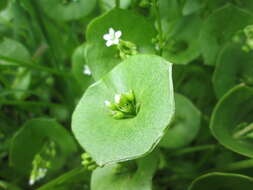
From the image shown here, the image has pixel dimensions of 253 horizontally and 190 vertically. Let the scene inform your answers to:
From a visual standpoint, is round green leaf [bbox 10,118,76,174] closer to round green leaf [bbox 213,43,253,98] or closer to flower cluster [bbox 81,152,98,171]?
flower cluster [bbox 81,152,98,171]

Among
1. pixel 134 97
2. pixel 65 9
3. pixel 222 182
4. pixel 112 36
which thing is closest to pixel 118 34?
pixel 112 36

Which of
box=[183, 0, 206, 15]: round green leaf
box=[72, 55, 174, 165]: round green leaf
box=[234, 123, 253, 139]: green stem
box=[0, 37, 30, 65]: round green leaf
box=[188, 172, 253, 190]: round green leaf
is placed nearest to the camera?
box=[72, 55, 174, 165]: round green leaf

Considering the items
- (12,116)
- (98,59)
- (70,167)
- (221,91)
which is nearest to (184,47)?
(221,91)

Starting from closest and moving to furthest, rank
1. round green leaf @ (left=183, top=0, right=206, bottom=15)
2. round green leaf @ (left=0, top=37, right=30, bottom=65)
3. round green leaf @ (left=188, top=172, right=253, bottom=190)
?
1. round green leaf @ (left=188, top=172, right=253, bottom=190)
2. round green leaf @ (left=183, top=0, right=206, bottom=15)
3. round green leaf @ (left=0, top=37, right=30, bottom=65)

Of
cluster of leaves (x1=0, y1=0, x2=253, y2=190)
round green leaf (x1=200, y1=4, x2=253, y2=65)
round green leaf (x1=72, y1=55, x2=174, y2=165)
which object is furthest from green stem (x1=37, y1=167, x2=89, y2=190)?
round green leaf (x1=200, y1=4, x2=253, y2=65)

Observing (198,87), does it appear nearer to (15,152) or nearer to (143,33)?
(143,33)

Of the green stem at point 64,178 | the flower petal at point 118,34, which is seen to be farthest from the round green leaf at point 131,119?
the green stem at point 64,178

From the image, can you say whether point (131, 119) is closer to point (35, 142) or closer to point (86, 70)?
point (86, 70)
